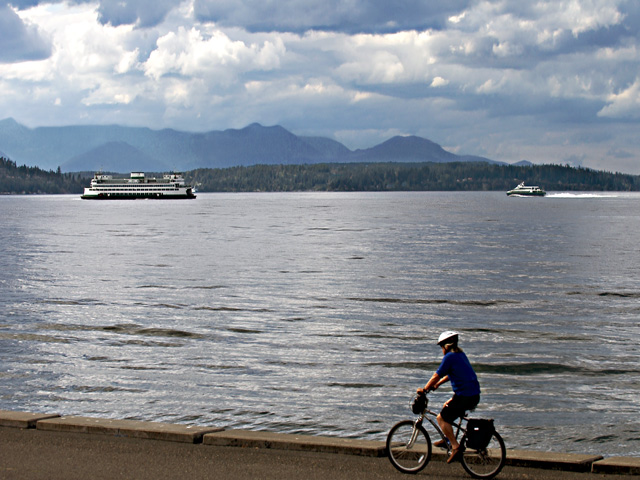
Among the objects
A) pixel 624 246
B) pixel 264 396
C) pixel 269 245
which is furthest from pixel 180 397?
pixel 624 246

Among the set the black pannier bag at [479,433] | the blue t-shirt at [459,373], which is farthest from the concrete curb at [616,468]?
the blue t-shirt at [459,373]

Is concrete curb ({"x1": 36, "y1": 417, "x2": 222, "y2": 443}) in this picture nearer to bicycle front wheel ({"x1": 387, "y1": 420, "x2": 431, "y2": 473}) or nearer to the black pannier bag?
bicycle front wheel ({"x1": 387, "y1": 420, "x2": 431, "y2": 473})

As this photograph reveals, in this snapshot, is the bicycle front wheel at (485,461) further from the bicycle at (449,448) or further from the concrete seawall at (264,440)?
the concrete seawall at (264,440)

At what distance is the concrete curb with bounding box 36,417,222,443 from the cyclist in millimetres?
3903

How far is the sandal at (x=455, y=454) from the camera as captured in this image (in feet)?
37.8

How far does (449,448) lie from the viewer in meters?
11.8

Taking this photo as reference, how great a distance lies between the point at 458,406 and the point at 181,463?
13.7 ft

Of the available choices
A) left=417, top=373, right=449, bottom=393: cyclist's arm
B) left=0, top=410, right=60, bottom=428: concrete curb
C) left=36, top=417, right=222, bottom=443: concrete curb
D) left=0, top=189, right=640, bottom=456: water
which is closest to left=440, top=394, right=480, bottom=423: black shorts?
left=417, top=373, right=449, bottom=393: cyclist's arm

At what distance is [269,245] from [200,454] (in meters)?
65.8

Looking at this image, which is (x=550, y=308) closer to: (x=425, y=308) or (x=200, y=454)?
(x=425, y=308)

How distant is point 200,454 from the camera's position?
12148 millimetres

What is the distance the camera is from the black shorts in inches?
453

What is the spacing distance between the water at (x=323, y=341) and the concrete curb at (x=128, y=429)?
12.0 ft

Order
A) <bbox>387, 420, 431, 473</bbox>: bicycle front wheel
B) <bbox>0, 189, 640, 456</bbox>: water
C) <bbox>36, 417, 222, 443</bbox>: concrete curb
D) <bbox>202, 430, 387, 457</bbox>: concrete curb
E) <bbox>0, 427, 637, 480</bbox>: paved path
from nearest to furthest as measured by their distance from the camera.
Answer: <bbox>0, 427, 637, 480</bbox>: paved path → <bbox>387, 420, 431, 473</bbox>: bicycle front wheel → <bbox>202, 430, 387, 457</bbox>: concrete curb → <bbox>36, 417, 222, 443</bbox>: concrete curb → <bbox>0, 189, 640, 456</bbox>: water
